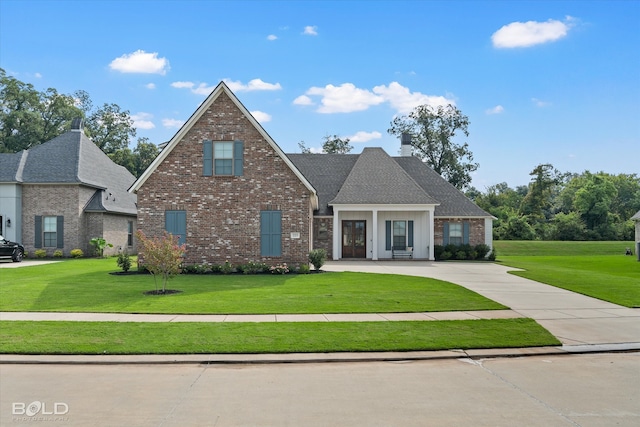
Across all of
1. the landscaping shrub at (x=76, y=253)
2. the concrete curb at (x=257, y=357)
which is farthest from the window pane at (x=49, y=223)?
the concrete curb at (x=257, y=357)

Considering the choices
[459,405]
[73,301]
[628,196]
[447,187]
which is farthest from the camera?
[628,196]

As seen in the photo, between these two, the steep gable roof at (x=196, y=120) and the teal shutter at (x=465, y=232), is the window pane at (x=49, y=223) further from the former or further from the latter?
the teal shutter at (x=465, y=232)

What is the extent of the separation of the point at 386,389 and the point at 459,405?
1034mm

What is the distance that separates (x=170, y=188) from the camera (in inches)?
861

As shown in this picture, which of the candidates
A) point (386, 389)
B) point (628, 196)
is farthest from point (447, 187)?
point (628, 196)

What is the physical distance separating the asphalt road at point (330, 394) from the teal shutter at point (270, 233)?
14.1 meters

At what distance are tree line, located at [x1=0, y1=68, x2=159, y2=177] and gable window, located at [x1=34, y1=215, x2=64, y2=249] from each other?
63.0 feet

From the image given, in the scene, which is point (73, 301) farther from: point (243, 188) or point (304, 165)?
point (304, 165)

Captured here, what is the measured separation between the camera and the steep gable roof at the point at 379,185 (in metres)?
29.5

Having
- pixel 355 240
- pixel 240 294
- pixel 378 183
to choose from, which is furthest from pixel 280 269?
pixel 378 183

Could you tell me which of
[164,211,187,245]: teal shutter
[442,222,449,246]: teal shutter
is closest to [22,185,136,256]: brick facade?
[164,211,187,245]: teal shutter

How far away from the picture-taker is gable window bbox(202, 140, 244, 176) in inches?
864

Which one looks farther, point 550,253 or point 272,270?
point 550,253

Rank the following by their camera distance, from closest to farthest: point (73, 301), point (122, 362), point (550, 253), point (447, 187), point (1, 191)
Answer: point (122, 362)
point (73, 301)
point (1, 191)
point (447, 187)
point (550, 253)
